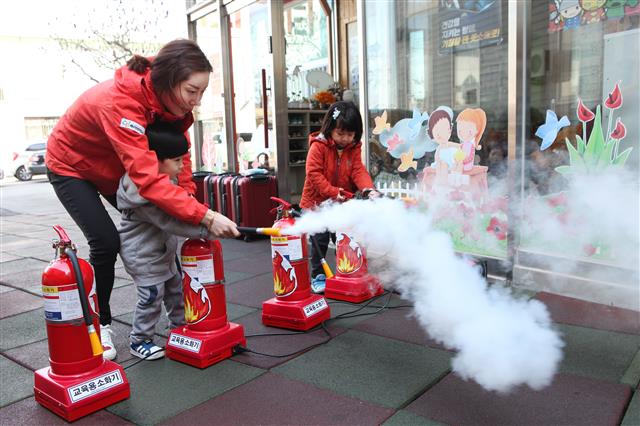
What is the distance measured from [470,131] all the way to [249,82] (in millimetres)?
4641

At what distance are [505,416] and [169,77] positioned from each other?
241 centimetres

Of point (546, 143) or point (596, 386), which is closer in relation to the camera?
point (596, 386)

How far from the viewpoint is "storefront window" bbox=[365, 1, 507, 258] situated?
4.95 metres

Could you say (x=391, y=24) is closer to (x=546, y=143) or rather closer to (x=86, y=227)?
(x=546, y=143)

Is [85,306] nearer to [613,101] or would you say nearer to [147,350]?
[147,350]

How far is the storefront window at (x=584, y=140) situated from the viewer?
13.3 feet

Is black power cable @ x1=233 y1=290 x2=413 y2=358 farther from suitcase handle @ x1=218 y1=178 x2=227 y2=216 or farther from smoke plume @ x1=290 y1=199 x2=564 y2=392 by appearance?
suitcase handle @ x1=218 y1=178 x2=227 y2=216

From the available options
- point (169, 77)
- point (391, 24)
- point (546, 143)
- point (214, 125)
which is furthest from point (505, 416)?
point (214, 125)

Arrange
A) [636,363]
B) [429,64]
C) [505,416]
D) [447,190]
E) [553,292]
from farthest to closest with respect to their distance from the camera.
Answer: [429,64], [447,190], [553,292], [636,363], [505,416]

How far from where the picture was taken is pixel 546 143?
450 cm

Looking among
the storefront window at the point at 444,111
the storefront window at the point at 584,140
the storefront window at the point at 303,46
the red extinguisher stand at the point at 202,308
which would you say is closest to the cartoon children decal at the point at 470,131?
the storefront window at the point at 444,111

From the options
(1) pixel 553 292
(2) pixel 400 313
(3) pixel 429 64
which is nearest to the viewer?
(2) pixel 400 313

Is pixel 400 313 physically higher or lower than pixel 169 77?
lower

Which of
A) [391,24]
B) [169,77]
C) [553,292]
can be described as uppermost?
[391,24]
